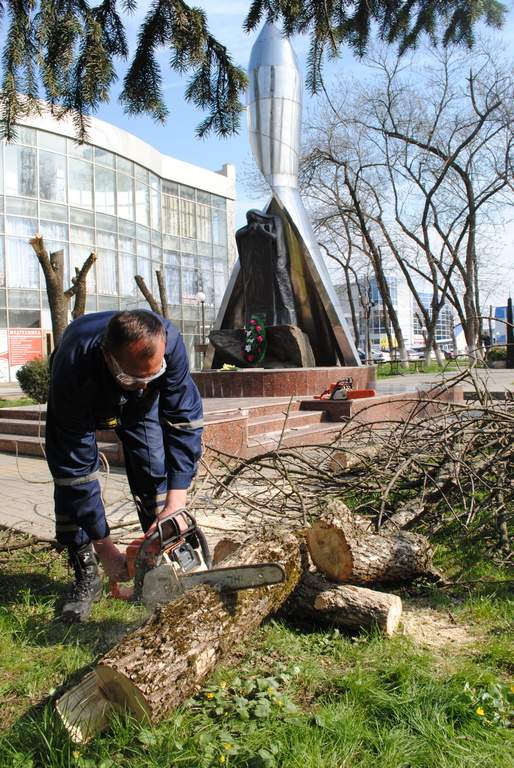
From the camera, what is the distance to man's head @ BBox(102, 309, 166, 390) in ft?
8.44

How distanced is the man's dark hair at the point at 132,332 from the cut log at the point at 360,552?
1.16m

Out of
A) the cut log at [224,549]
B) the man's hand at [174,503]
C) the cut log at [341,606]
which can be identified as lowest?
the cut log at [341,606]

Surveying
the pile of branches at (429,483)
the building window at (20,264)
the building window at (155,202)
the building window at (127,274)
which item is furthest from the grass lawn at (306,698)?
the building window at (155,202)

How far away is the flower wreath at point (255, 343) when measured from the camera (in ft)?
43.9

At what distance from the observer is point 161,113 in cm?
470

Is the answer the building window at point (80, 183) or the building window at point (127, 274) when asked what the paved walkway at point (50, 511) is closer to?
the building window at point (80, 183)

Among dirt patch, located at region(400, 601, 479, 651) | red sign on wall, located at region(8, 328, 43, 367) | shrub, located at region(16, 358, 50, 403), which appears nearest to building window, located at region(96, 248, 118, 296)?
red sign on wall, located at region(8, 328, 43, 367)

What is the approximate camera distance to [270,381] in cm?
1144

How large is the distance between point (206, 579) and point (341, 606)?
679mm

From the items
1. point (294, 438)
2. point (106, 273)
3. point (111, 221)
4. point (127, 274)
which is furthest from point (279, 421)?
point (127, 274)

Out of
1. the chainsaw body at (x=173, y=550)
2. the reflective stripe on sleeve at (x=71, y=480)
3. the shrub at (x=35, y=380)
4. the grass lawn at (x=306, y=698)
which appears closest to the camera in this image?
the grass lawn at (x=306, y=698)

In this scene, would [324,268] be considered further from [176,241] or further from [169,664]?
[176,241]

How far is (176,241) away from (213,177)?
620 centimetres

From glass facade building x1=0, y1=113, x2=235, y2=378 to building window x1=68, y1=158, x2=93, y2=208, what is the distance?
49 mm
